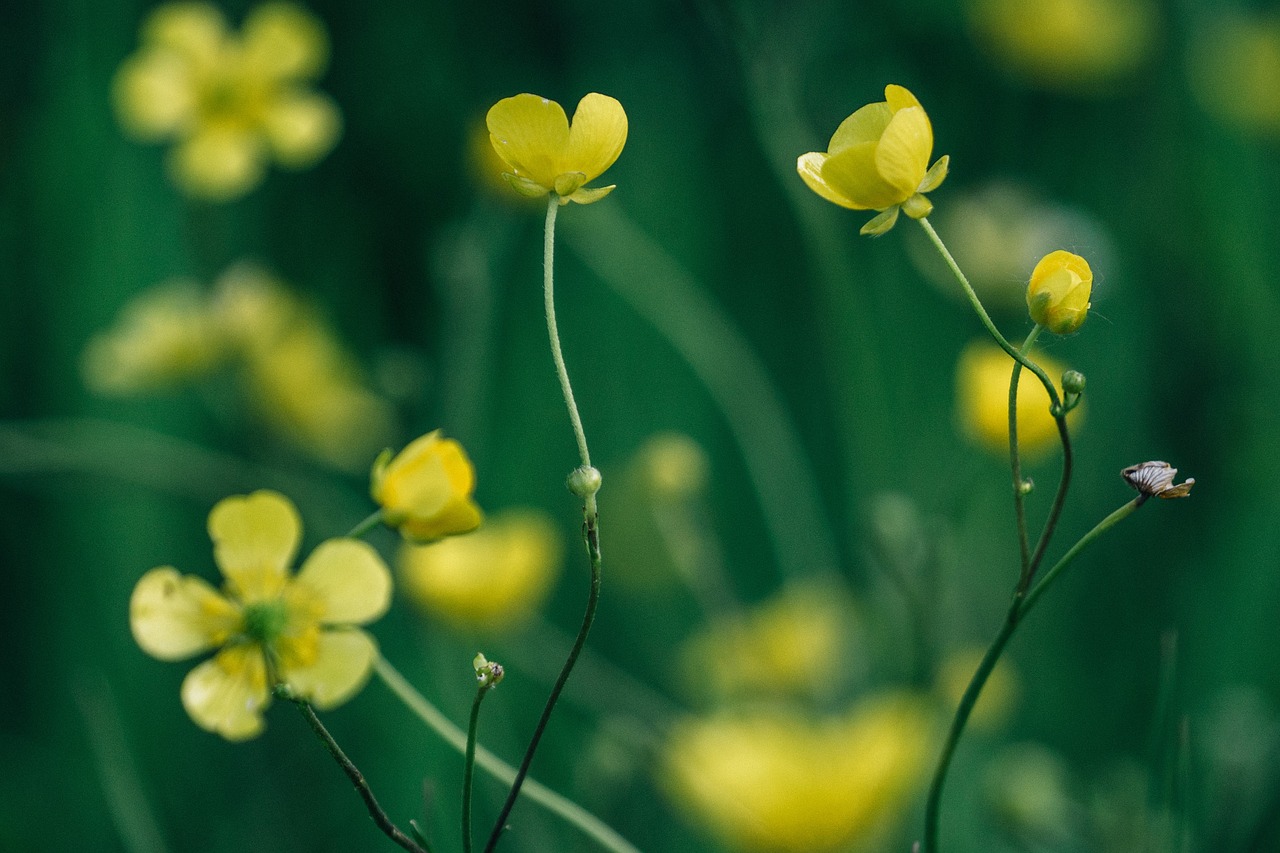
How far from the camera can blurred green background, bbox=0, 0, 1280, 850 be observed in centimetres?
118

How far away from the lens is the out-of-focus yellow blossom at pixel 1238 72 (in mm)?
1969

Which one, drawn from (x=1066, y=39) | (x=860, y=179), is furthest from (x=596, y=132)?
(x=1066, y=39)

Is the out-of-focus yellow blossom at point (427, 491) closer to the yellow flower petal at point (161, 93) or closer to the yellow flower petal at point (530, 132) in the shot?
the yellow flower petal at point (530, 132)

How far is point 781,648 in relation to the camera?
3.84 feet

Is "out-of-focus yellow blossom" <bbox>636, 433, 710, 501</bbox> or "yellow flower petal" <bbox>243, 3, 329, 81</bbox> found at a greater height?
"yellow flower petal" <bbox>243, 3, 329, 81</bbox>

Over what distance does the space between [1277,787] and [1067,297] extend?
2.85 ft

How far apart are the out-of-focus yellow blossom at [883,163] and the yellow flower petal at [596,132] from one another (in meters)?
0.09

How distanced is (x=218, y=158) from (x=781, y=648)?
0.80 m

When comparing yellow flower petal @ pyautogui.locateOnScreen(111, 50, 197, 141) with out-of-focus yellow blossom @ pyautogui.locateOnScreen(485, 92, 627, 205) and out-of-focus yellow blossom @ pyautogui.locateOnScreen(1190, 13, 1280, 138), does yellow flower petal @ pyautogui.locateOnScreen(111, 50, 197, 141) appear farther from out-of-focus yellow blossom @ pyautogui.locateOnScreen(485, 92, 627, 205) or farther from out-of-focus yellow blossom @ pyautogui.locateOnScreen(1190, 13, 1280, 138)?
out-of-focus yellow blossom @ pyautogui.locateOnScreen(1190, 13, 1280, 138)

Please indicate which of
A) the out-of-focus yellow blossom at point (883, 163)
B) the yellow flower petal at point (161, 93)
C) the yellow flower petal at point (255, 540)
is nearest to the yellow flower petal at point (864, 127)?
the out-of-focus yellow blossom at point (883, 163)

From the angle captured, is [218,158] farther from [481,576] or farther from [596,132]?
[596,132]

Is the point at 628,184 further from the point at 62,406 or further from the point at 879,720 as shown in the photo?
the point at 879,720

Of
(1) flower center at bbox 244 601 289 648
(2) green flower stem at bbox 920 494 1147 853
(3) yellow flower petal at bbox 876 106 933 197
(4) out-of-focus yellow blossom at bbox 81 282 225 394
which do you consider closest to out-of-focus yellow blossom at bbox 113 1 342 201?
(4) out-of-focus yellow blossom at bbox 81 282 225 394

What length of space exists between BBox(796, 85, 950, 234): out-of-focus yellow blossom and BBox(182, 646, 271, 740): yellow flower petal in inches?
14.2
